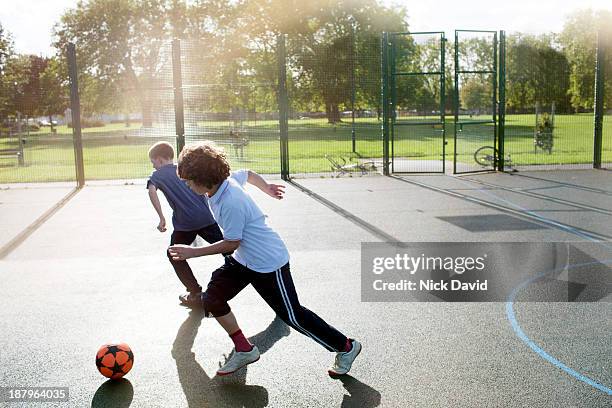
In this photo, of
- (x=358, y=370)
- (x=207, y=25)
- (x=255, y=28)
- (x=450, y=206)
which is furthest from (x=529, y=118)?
(x=207, y=25)

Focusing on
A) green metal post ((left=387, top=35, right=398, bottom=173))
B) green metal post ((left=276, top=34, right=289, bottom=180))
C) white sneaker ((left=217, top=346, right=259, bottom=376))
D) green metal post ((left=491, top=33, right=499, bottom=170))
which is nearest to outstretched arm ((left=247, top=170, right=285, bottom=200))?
white sneaker ((left=217, top=346, right=259, bottom=376))

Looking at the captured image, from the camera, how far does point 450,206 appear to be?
465 inches

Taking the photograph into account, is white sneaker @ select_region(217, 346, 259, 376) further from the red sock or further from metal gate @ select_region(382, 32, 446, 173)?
metal gate @ select_region(382, 32, 446, 173)

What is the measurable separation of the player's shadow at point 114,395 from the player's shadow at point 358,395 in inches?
54.5

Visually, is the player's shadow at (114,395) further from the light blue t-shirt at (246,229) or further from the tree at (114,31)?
the tree at (114,31)

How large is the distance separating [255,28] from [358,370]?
46321mm

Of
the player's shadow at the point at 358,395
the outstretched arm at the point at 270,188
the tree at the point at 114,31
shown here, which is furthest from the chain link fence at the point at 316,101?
the tree at the point at 114,31

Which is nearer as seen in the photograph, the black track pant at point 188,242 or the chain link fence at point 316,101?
the black track pant at point 188,242

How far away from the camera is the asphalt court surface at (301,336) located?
14.0 ft

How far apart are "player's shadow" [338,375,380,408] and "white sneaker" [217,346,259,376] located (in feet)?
2.10

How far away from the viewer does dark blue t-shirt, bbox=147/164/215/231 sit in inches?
244

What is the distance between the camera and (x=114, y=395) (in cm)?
430

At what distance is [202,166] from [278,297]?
1014 millimetres

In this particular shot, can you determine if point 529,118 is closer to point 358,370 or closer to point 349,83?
point 349,83
